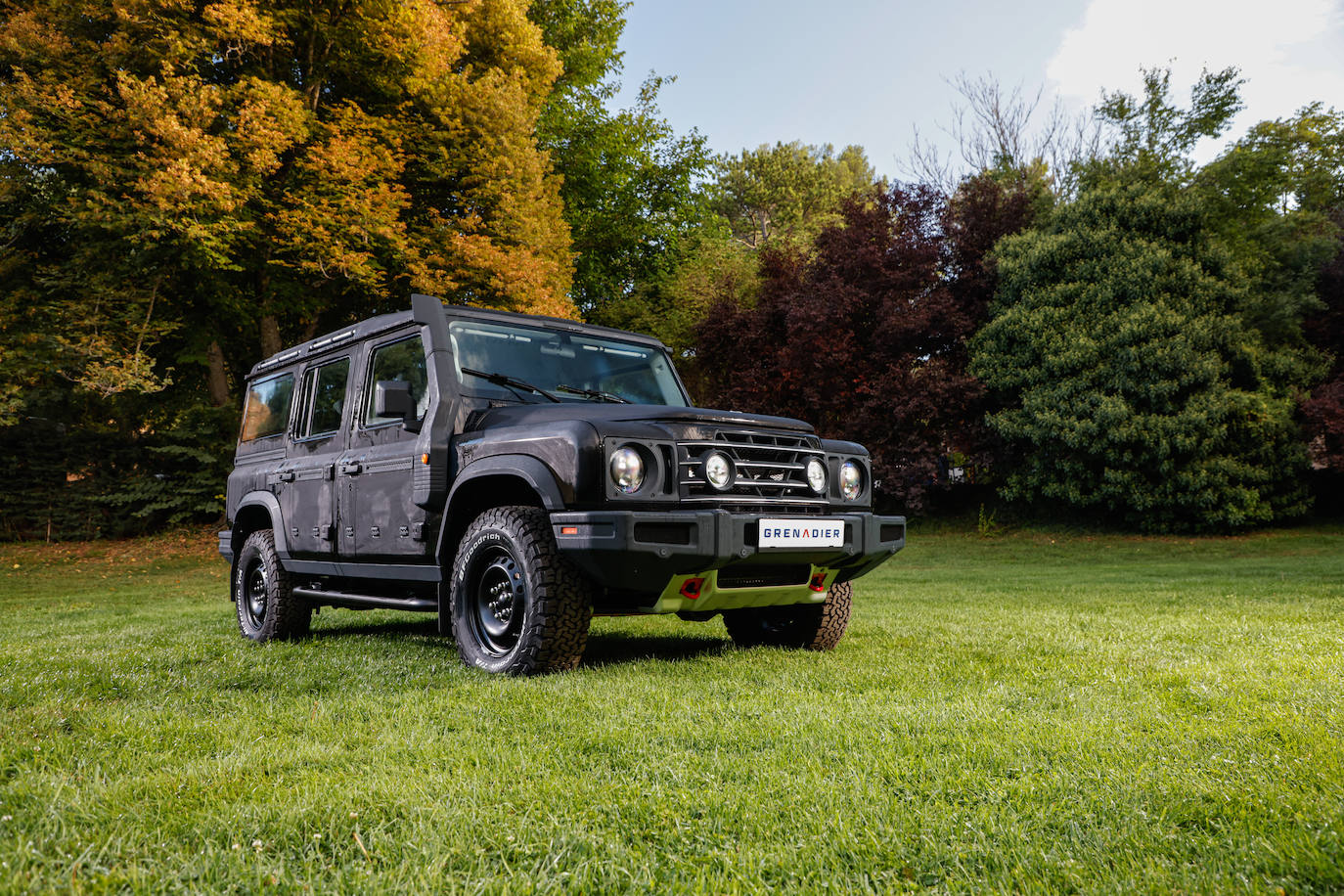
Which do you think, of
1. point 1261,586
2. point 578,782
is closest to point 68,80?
point 578,782

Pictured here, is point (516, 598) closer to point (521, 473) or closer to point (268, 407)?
point (521, 473)

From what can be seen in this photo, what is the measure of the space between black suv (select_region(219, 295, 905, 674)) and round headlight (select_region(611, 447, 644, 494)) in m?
0.01

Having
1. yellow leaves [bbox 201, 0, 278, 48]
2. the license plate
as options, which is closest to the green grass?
the license plate

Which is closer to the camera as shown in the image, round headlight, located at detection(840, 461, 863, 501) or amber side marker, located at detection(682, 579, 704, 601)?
amber side marker, located at detection(682, 579, 704, 601)

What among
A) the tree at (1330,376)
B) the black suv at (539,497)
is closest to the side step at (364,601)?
the black suv at (539,497)

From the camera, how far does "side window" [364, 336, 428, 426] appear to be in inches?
229

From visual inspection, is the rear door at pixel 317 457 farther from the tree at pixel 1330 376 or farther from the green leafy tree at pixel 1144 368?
the tree at pixel 1330 376

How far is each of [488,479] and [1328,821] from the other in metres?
4.12

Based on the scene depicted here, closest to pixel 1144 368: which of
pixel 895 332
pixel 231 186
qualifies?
pixel 895 332

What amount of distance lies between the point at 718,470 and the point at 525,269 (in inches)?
555

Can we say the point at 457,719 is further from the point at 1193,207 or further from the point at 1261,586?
the point at 1193,207

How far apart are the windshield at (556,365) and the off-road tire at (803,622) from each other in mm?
1585

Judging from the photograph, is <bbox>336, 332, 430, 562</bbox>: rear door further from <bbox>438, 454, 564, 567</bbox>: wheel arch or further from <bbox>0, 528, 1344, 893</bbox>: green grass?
<bbox>0, 528, 1344, 893</bbox>: green grass

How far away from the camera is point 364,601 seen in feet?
19.9
